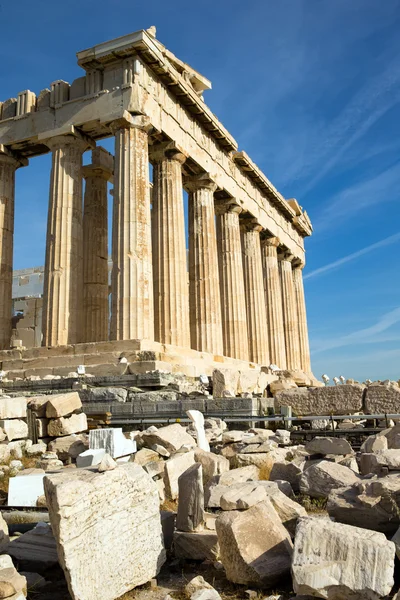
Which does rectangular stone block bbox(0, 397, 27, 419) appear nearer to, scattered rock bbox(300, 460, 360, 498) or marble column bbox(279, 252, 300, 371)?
scattered rock bbox(300, 460, 360, 498)

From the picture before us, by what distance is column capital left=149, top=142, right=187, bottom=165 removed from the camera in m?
21.3

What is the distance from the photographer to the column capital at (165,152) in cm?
2127

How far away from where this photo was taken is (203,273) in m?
23.4

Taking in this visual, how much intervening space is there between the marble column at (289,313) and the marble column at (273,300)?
202 cm

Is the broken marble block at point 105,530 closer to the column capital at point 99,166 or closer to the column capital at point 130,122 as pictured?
the column capital at point 130,122

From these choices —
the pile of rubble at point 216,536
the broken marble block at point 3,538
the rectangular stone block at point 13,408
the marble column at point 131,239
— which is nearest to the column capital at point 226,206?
the marble column at point 131,239

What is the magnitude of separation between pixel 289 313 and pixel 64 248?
1937 centimetres

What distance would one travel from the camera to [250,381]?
50.2 feet

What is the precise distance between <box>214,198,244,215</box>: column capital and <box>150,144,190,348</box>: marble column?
5311mm

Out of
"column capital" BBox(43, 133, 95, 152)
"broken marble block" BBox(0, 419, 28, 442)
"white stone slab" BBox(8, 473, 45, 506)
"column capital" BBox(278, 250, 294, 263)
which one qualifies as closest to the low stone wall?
"broken marble block" BBox(0, 419, 28, 442)

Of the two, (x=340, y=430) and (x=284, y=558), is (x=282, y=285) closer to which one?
(x=340, y=430)

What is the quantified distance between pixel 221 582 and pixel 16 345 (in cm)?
1770

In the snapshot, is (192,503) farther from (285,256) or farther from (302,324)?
(302,324)

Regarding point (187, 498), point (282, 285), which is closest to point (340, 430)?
point (187, 498)
